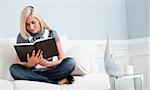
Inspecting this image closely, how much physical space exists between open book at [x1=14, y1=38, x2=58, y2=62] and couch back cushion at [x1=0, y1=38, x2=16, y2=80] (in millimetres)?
168

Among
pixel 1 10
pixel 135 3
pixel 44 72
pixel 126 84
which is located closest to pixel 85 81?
pixel 44 72

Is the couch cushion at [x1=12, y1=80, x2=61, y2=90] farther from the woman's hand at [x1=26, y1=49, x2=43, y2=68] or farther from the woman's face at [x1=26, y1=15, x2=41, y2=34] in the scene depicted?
the woman's face at [x1=26, y1=15, x2=41, y2=34]

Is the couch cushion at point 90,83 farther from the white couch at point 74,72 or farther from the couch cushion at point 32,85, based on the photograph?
the couch cushion at point 32,85

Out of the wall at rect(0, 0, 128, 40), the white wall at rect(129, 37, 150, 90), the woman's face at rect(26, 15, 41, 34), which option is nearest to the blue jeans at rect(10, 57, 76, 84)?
the woman's face at rect(26, 15, 41, 34)

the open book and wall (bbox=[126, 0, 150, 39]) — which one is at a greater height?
wall (bbox=[126, 0, 150, 39])

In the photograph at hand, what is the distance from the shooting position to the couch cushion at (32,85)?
2.12 meters

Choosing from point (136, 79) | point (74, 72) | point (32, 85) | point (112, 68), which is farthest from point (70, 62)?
point (136, 79)

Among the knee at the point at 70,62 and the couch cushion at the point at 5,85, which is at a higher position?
the knee at the point at 70,62

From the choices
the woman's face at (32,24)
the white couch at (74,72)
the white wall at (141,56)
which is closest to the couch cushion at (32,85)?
the white couch at (74,72)

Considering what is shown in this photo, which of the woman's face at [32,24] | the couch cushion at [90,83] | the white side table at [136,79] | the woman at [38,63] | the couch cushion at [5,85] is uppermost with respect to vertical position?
the woman's face at [32,24]

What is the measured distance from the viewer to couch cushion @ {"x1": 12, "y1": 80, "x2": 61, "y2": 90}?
212cm

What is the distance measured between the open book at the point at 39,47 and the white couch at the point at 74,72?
7.4 inches

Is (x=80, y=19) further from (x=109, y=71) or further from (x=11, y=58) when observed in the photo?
(x=11, y=58)

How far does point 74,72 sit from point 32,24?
1.68ft
